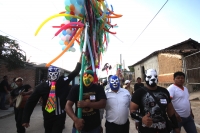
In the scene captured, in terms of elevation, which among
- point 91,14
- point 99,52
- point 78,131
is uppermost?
point 91,14

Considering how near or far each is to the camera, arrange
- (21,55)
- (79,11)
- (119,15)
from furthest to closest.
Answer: (21,55) < (119,15) < (79,11)

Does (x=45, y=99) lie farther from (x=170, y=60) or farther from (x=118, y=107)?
(x=170, y=60)

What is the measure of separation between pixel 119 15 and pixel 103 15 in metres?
0.43

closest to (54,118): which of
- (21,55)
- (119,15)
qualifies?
(119,15)

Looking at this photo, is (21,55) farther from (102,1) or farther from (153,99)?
(153,99)

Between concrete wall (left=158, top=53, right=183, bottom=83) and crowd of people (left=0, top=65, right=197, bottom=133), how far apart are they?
28.3 ft

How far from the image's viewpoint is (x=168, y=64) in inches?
498

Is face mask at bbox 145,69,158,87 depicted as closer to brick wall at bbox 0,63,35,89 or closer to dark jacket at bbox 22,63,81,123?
dark jacket at bbox 22,63,81,123

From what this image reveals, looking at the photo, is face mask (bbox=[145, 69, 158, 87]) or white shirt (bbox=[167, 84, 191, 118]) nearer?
face mask (bbox=[145, 69, 158, 87])

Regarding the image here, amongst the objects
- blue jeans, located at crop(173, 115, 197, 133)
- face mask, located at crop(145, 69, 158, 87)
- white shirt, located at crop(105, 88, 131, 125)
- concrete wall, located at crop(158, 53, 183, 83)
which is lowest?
blue jeans, located at crop(173, 115, 197, 133)

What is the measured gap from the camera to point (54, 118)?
9.33 ft

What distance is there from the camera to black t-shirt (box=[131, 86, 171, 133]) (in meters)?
2.32

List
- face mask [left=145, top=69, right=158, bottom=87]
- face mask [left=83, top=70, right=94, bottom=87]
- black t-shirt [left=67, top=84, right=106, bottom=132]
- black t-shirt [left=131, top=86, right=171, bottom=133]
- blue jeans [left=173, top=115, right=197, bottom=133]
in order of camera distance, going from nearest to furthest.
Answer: black t-shirt [left=131, top=86, right=171, bottom=133] < face mask [left=145, top=69, right=158, bottom=87] < black t-shirt [left=67, top=84, right=106, bottom=132] < face mask [left=83, top=70, right=94, bottom=87] < blue jeans [left=173, top=115, right=197, bottom=133]

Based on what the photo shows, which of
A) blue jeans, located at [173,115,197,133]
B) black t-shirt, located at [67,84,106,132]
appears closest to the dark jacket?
black t-shirt, located at [67,84,106,132]
